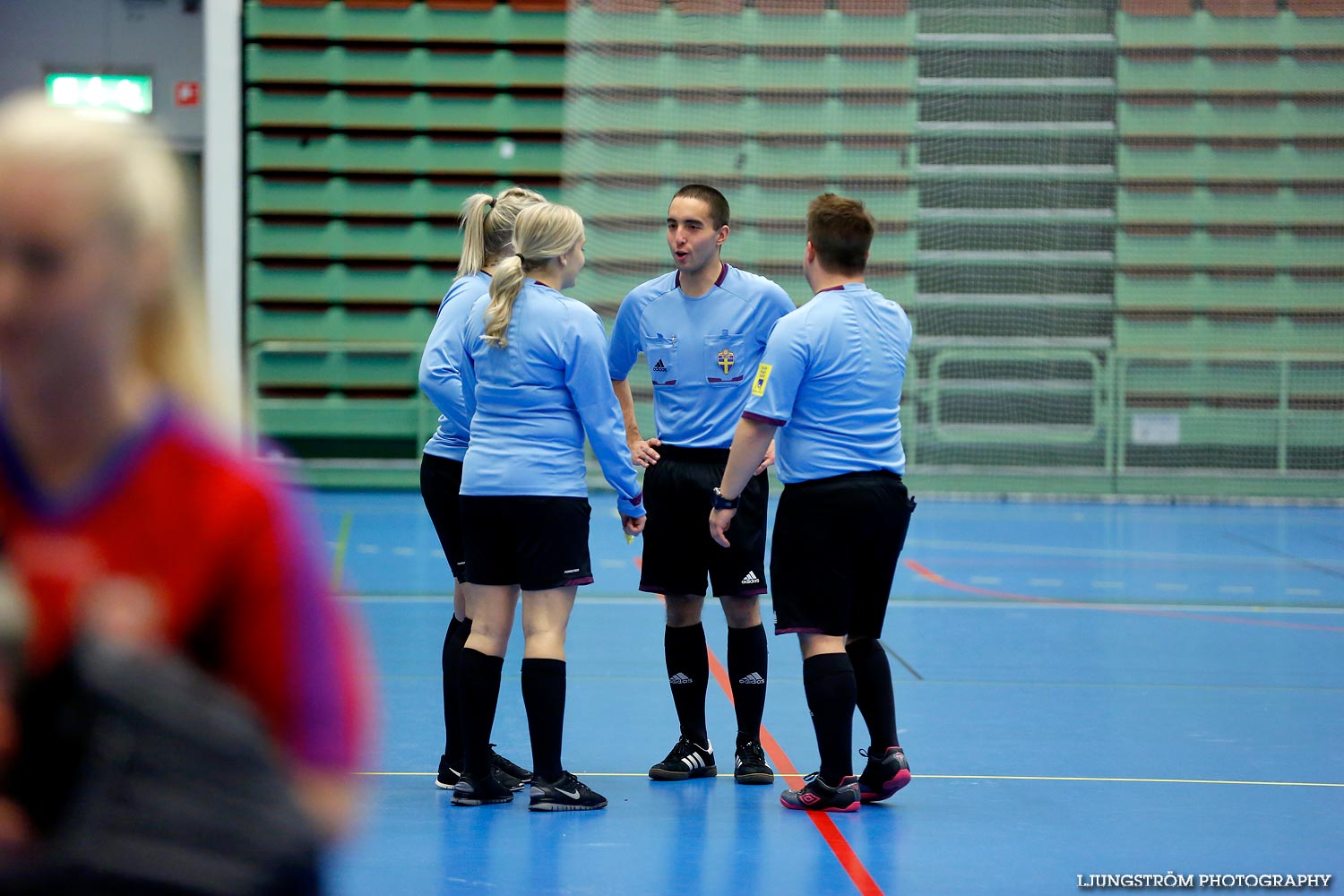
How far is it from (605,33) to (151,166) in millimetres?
11238

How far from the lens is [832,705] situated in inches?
143

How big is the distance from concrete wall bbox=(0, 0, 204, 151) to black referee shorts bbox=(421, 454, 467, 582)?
9.72 m

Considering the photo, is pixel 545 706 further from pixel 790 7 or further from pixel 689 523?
pixel 790 7

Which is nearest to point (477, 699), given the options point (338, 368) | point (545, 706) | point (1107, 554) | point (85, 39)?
point (545, 706)

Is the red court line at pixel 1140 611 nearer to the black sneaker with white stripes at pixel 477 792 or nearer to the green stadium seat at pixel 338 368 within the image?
the black sneaker with white stripes at pixel 477 792

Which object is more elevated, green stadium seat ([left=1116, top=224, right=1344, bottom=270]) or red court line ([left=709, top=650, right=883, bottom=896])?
green stadium seat ([left=1116, top=224, right=1344, bottom=270])

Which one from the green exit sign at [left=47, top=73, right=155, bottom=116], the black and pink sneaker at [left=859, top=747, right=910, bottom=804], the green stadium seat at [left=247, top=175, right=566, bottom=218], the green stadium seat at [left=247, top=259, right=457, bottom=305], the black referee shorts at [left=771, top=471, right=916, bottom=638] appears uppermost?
the green exit sign at [left=47, top=73, right=155, bottom=116]

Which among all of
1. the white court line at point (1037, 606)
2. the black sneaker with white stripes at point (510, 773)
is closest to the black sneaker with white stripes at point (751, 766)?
the black sneaker with white stripes at point (510, 773)

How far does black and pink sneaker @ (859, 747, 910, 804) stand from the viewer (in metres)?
3.73

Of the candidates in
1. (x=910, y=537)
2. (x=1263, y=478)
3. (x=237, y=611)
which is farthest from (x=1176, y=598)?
(x=237, y=611)

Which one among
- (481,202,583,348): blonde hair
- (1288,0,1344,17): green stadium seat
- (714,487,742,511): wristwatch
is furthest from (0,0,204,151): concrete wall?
(714,487,742,511): wristwatch

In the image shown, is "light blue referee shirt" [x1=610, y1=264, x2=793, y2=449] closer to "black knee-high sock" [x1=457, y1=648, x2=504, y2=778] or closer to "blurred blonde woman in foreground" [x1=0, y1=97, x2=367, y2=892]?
"black knee-high sock" [x1=457, y1=648, x2=504, y2=778]

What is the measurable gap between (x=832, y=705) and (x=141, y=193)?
290 cm

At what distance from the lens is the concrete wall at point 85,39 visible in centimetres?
1251
